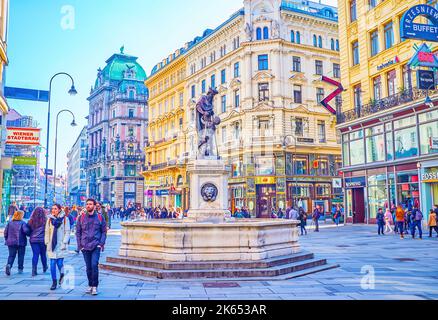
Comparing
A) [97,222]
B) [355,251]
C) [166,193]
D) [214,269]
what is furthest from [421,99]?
[166,193]

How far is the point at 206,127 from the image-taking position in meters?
14.6

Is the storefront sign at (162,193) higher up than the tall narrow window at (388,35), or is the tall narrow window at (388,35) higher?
the tall narrow window at (388,35)

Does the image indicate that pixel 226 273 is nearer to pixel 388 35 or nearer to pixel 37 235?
pixel 37 235

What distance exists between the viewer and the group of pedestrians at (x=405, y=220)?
2096 cm

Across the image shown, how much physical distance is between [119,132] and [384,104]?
6472 centimetres

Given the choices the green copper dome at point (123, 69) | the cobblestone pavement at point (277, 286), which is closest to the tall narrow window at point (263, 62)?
the cobblestone pavement at point (277, 286)

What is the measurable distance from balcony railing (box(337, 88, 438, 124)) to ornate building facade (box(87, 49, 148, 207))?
185ft

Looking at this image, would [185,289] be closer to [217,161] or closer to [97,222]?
[97,222]

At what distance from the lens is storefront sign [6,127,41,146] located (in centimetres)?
2689

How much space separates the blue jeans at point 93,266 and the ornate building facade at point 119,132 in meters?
74.3

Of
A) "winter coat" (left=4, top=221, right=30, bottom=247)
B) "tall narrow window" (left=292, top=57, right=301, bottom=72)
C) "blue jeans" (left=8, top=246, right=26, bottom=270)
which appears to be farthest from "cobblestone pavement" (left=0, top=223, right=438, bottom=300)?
"tall narrow window" (left=292, top=57, right=301, bottom=72)

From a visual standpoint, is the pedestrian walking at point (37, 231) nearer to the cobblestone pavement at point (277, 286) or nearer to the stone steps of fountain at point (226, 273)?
the cobblestone pavement at point (277, 286)

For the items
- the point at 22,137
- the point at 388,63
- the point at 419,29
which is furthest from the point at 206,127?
the point at 388,63

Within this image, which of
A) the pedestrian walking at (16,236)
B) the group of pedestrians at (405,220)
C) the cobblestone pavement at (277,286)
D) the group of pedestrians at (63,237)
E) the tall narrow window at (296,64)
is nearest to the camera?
the cobblestone pavement at (277,286)
